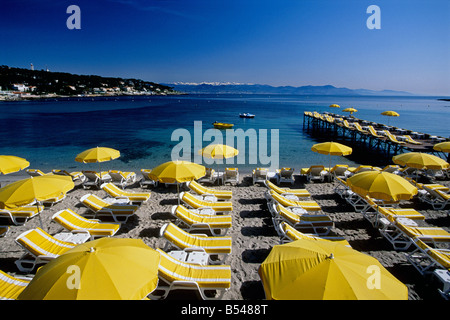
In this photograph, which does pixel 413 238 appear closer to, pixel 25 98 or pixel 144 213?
pixel 144 213

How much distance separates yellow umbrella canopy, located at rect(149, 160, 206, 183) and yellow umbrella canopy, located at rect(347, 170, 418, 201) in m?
4.46

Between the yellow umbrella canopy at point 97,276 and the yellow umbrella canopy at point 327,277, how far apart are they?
5.49ft

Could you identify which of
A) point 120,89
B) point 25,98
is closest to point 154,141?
point 25,98

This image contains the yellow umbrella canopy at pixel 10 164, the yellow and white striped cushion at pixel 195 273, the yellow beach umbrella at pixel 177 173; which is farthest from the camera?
the yellow umbrella canopy at pixel 10 164

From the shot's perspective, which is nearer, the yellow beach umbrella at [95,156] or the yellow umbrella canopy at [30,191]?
the yellow umbrella canopy at [30,191]

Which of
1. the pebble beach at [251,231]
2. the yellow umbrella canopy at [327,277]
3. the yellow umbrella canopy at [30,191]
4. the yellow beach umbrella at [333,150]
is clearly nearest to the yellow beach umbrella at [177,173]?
the pebble beach at [251,231]

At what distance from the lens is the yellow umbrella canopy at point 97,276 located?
9.39 feet

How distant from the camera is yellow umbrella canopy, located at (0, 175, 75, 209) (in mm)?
5332

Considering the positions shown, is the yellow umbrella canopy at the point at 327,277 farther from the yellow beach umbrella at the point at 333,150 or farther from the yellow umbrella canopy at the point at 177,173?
the yellow beach umbrella at the point at 333,150

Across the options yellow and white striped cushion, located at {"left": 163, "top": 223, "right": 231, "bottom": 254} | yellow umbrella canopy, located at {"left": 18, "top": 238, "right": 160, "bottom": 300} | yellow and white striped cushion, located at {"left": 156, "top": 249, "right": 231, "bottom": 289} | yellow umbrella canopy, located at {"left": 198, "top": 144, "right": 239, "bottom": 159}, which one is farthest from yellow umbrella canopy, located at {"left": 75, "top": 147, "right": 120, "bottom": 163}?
yellow umbrella canopy, located at {"left": 18, "top": 238, "right": 160, "bottom": 300}

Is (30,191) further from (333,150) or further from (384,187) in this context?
(333,150)

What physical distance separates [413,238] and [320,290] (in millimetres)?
4385

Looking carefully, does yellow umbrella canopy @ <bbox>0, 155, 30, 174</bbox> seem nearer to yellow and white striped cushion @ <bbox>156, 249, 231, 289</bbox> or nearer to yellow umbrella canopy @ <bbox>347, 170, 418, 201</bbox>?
yellow and white striped cushion @ <bbox>156, 249, 231, 289</bbox>

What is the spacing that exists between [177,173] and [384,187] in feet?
17.9
